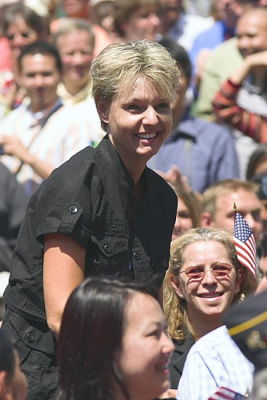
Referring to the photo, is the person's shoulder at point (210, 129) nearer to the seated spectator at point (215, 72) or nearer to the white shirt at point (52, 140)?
the seated spectator at point (215, 72)

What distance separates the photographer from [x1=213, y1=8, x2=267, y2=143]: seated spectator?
7.93 metres

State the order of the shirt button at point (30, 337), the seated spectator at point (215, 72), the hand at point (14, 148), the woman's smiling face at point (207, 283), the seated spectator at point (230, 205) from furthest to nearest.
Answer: the seated spectator at point (215, 72) < the hand at point (14, 148) < the seated spectator at point (230, 205) < the woman's smiling face at point (207, 283) < the shirt button at point (30, 337)

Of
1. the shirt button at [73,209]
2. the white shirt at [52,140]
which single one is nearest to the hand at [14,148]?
the white shirt at [52,140]

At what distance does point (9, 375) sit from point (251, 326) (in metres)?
0.78

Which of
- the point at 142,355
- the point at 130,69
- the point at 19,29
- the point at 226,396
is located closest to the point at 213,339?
the point at 226,396

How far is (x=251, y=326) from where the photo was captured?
10.4 feet

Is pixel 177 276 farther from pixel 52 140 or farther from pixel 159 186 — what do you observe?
pixel 52 140

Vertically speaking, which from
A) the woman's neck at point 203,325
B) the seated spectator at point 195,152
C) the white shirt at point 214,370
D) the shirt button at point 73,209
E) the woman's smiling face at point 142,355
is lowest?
the seated spectator at point 195,152

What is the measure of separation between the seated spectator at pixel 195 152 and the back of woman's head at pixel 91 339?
4.20m

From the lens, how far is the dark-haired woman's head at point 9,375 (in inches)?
137

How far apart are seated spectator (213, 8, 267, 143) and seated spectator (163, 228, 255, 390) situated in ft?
8.30

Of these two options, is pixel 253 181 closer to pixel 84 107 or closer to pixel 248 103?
pixel 248 103

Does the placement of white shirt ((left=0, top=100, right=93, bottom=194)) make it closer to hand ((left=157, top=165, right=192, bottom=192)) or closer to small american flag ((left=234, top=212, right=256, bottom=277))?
hand ((left=157, top=165, right=192, bottom=192))

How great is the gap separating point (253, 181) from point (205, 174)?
0.59 metres
